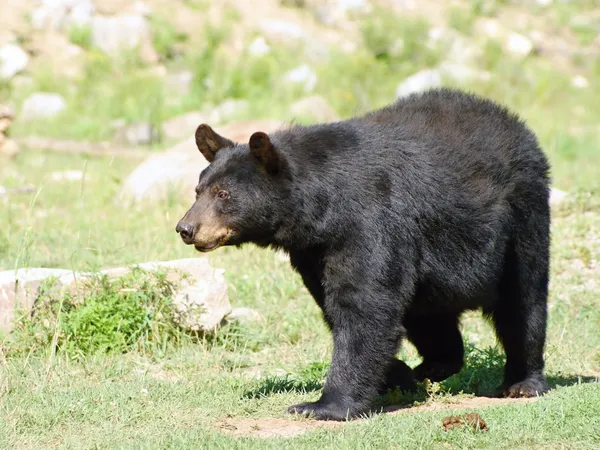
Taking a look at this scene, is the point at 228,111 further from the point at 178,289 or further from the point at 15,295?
the point at 15,295

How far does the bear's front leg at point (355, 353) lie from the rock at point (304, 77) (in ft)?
41.1

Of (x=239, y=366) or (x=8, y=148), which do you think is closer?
(x=239, y=366)

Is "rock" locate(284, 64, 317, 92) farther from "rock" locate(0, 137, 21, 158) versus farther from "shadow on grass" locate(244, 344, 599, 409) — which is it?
"shadow on grass" locate(244, 344, 599, 409)

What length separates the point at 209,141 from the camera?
19.6 ft

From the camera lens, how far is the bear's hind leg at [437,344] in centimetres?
682

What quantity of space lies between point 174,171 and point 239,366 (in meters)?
4.80

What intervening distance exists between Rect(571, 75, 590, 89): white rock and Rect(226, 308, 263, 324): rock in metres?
14.3

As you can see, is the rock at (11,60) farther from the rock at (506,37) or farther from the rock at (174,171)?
the rock at (506,37)

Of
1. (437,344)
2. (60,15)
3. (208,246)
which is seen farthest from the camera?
(60,15)

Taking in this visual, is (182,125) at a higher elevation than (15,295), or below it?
below

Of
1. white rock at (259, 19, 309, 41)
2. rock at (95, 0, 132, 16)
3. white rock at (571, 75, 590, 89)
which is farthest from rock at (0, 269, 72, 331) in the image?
white rock at (571, 75, 590, 89)

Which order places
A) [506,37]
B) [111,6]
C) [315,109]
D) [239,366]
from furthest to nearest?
1. [506,37]
2. [111,6]
3. [315,109]
4. [239,366]

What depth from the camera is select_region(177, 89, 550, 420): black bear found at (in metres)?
5.73

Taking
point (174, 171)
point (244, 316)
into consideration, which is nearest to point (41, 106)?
point (174, 171)
